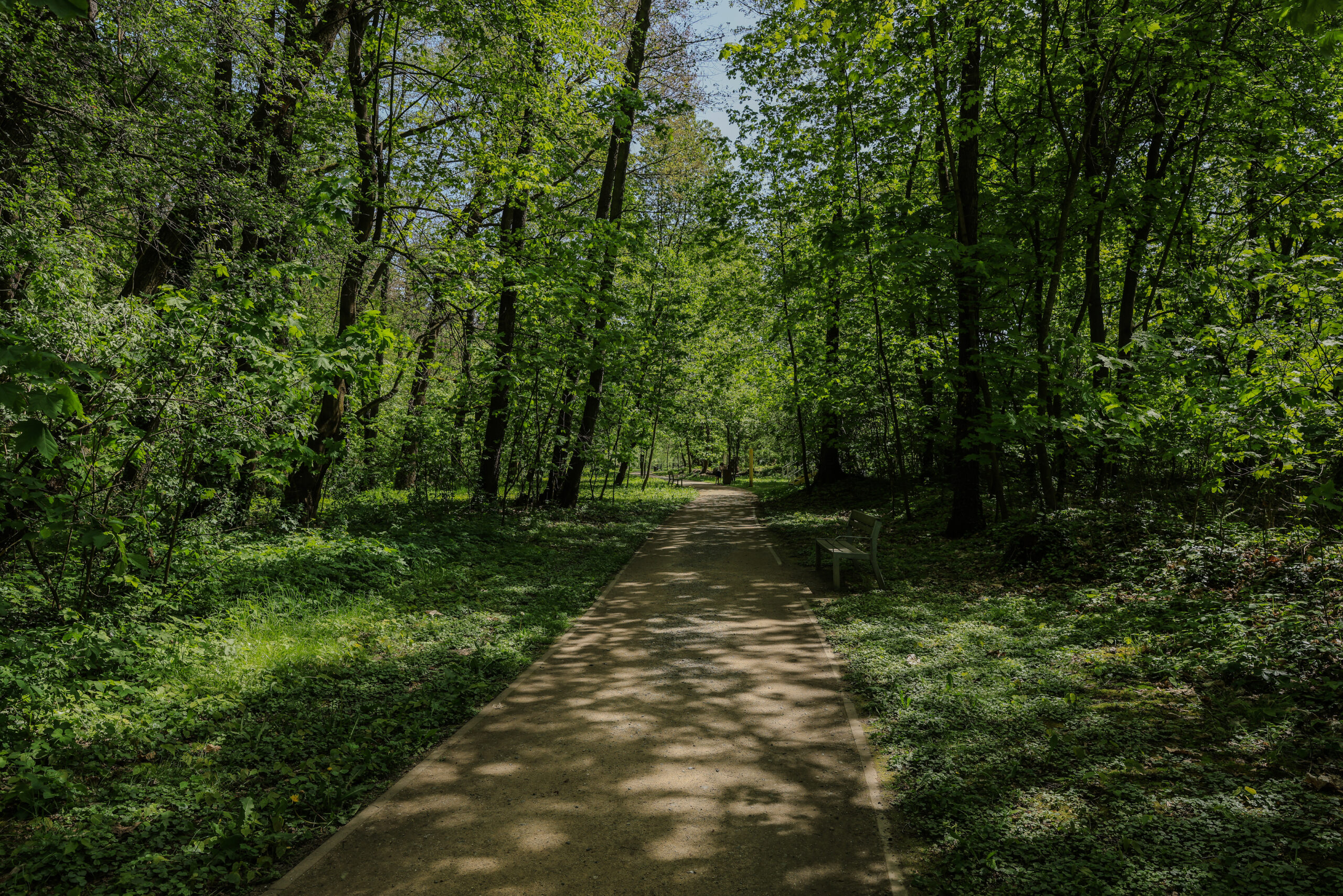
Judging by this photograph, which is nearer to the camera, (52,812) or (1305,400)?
(52,812)

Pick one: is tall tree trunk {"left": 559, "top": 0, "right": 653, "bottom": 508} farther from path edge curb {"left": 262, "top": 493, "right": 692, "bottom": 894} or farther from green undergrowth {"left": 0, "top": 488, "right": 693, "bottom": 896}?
path edge curb {"left": 262, "top": 493, "right": 692, "bottom": 894}

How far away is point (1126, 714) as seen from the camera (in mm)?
4402

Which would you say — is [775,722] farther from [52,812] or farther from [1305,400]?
[1305,400]

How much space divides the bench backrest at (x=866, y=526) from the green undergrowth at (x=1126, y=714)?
94 cm

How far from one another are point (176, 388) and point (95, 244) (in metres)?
2.81

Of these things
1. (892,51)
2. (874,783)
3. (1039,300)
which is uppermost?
(892,51)

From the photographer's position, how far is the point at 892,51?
10352 mm

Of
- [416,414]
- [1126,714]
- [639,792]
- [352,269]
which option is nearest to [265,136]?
[352,269]

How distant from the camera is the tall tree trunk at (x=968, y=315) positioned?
962cm

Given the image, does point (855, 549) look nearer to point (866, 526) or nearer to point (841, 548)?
point (841, 548)

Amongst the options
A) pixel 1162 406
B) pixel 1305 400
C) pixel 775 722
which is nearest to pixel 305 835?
pixel 775 722

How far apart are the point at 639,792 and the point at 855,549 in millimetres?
6126

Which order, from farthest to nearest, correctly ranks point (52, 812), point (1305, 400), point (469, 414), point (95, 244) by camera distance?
1. point (469, 414)
2. point (95, 244)
3. point (1305, 400)
4. point (52, 812)

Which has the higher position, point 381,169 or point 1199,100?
point 1199,100
